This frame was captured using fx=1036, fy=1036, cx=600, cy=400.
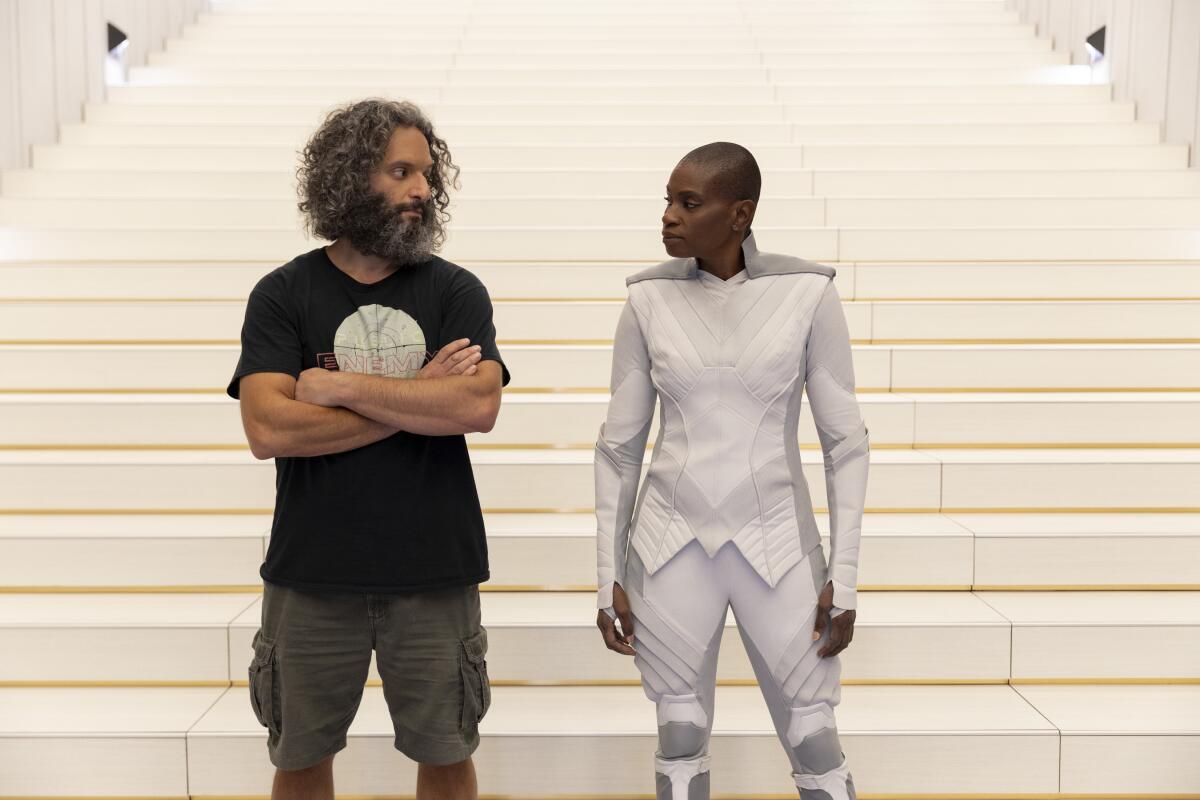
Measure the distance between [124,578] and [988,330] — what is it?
2881 millimetres

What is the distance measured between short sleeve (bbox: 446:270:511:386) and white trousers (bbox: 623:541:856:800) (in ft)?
1.47

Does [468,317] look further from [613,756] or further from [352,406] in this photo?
[613,756]

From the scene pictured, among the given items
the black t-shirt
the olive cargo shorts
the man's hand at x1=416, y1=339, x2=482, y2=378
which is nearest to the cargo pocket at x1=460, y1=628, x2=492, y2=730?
the olive cargo shorts

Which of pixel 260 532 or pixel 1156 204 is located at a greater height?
pixel 1156 204

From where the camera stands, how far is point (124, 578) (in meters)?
2.85

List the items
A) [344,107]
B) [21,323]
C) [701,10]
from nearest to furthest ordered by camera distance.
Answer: [344,107], [21,323], [701,10]

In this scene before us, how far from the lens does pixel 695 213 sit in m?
1.60

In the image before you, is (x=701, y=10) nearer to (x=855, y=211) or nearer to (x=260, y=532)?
(x=855, y=211)

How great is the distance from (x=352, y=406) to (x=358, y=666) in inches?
18.2

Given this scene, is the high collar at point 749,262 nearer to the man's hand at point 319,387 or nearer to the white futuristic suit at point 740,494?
the white futuristic suit at point 740,494

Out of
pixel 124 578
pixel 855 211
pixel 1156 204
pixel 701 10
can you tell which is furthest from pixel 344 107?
pixel 701 10

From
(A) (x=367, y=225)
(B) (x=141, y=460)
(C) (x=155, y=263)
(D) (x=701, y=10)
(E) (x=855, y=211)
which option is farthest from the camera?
(D) (x=701, y=10)

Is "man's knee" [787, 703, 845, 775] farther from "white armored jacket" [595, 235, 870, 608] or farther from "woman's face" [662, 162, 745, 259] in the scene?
"woman's face" [662, 162, 745, 259]

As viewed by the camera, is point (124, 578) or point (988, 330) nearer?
point (124, 578)
